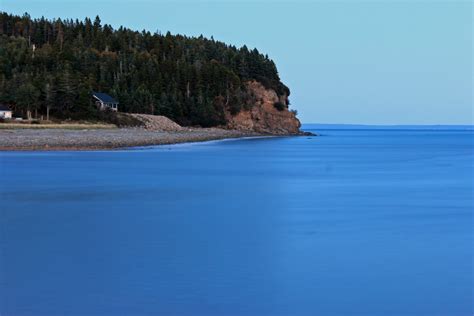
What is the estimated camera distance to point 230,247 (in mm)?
12703

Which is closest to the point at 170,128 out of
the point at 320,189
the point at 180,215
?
the point at 320,189

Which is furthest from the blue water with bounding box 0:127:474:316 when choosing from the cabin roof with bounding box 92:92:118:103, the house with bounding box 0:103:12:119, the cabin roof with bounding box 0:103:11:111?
the cabin roof with bounding box 92:92:118:103

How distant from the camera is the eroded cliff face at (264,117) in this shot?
4040 inches

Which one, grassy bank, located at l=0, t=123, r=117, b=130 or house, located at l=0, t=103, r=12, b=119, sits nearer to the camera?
grassy bank, located at l=0, t=123, r=117, b=130

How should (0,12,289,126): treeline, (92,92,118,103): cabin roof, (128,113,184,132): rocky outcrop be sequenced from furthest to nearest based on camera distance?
(92,92,118,103): cabin roof, (128,113,184,132): rocky outcrop, (0,12,289,126): treeline

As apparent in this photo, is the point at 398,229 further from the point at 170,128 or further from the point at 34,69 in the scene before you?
the point at 34,69

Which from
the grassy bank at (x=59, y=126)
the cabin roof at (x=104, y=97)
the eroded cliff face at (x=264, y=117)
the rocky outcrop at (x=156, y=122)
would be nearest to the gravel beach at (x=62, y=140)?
the grassy bank at (x=59, y=126)

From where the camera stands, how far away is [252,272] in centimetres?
1058

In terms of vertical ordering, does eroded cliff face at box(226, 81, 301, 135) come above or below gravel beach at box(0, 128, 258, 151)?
above

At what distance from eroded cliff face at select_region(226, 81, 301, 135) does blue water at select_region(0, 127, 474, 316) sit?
2973 inches

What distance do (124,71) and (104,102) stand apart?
2398cm

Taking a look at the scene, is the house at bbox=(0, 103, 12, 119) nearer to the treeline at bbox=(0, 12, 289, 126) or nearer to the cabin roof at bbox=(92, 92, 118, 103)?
the treeline at bbox=(0, 12, 289, 126)

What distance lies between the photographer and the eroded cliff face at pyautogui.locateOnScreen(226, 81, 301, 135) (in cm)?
10262

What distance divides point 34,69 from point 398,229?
7582cm
